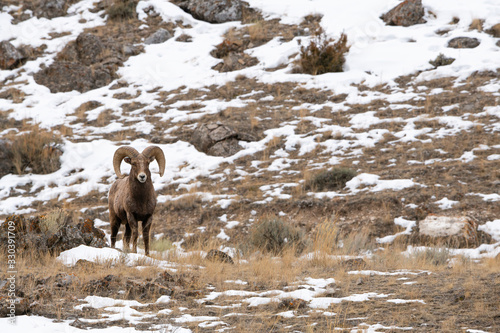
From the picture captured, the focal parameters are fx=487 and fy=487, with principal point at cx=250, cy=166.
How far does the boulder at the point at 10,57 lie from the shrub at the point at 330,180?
47.2 ft

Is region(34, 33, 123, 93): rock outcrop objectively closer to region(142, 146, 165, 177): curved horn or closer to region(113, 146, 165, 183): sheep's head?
region(113, 146, 165, 183): sheep's head

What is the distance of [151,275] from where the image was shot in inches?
234

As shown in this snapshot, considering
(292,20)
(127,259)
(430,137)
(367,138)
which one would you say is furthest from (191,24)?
(127,259)

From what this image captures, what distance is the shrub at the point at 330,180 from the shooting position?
11.4 metres

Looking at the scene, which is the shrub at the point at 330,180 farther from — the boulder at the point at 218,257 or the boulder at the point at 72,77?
the boulder at the point at 72,77

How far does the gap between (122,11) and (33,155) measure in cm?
1049

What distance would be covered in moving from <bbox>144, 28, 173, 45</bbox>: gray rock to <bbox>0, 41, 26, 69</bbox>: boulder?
5.11m

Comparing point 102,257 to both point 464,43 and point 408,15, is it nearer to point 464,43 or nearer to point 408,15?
point 464,43

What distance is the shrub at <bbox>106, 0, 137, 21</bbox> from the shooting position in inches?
882

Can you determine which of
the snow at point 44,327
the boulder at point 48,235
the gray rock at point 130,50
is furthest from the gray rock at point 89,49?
the snow at point 44,327

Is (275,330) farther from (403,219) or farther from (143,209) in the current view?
(403,219)

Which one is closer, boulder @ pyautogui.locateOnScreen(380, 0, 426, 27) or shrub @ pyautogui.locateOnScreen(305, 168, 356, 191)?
shrub @ pyautogui.locateOnScreen(305, 168, 356, 191)

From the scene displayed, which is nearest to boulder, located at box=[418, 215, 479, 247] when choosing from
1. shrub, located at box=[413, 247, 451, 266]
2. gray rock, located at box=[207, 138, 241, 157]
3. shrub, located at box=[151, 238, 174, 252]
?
shrub, located at box=[413, 247, 451, 266]

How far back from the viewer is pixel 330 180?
37.7ft
